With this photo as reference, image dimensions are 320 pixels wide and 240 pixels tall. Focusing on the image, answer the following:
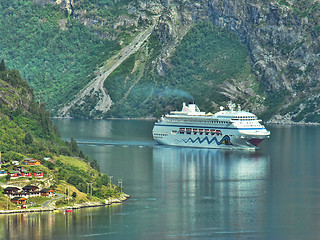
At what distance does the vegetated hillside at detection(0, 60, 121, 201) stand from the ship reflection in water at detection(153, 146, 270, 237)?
13005 mm

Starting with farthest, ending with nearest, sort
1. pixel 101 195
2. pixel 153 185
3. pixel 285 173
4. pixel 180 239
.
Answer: pixel 285 173 < pixel 153 185 < pixel 101 195 < pixel 180 239

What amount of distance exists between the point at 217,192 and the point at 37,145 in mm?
32773

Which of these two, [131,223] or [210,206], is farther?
[210,206]

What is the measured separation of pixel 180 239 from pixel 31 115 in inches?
2872

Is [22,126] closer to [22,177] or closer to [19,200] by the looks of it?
[22,177]

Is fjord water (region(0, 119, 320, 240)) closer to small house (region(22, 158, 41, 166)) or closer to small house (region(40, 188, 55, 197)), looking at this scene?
small house (region(40, 188, 55, 197))

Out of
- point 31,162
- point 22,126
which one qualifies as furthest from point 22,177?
point 22,126

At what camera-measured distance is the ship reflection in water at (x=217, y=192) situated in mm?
127250

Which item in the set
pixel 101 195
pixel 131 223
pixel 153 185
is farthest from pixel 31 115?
pixel 131 223

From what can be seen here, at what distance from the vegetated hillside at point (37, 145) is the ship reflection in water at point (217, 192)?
1301cm

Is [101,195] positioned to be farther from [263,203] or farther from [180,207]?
[263,203]

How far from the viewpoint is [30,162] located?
14075 cm

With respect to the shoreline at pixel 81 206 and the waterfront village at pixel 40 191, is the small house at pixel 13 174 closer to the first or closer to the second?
the waterfront village at pixel 40 191

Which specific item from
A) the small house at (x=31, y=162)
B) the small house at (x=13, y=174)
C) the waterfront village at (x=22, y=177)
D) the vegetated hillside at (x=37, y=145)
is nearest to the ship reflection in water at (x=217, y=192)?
the vegetated hillside at (x=37, y=145)
